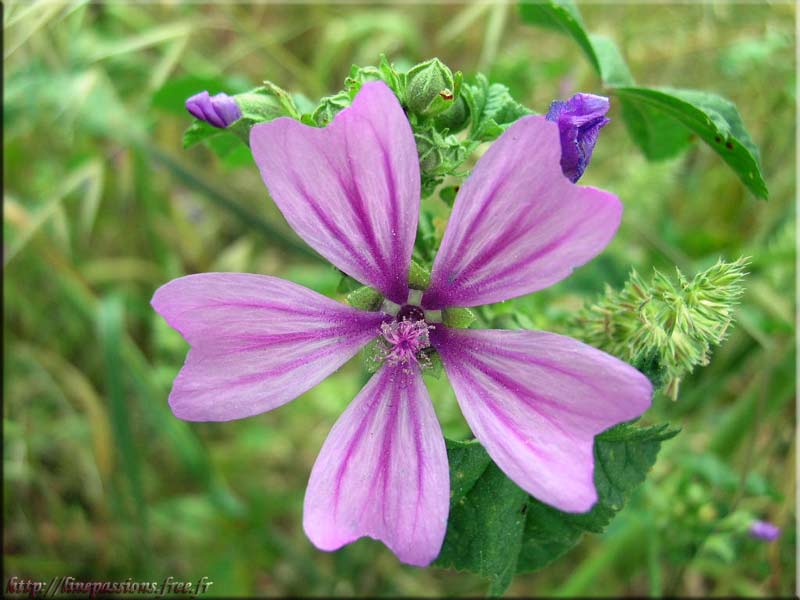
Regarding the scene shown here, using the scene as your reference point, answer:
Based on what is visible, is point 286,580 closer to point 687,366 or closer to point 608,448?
point 608,448

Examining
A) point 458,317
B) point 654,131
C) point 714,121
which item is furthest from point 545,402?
point 654,131

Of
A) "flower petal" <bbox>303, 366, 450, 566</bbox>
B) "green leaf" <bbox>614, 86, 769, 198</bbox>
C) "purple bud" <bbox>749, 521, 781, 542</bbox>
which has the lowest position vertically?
"purple bud" <bbox>749, 521, 781, 542</bbox>

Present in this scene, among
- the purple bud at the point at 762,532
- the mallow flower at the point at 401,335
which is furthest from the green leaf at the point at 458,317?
the purple bud at the point at 762,532

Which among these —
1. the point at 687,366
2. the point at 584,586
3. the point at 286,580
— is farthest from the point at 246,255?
the point at 687,366

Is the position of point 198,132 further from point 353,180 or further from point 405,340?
point 405,340

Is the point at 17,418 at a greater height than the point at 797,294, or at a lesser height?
lesser

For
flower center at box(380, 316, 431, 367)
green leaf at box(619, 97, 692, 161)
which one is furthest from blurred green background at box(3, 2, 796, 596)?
flower center at box(380, 316, 431, 367)

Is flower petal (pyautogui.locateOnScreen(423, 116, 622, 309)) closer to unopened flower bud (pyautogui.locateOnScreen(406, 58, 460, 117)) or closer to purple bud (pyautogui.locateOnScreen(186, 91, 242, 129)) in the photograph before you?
unopened flower bud (pyautogui.locateOnScreen(406, 58, 460, 117))
